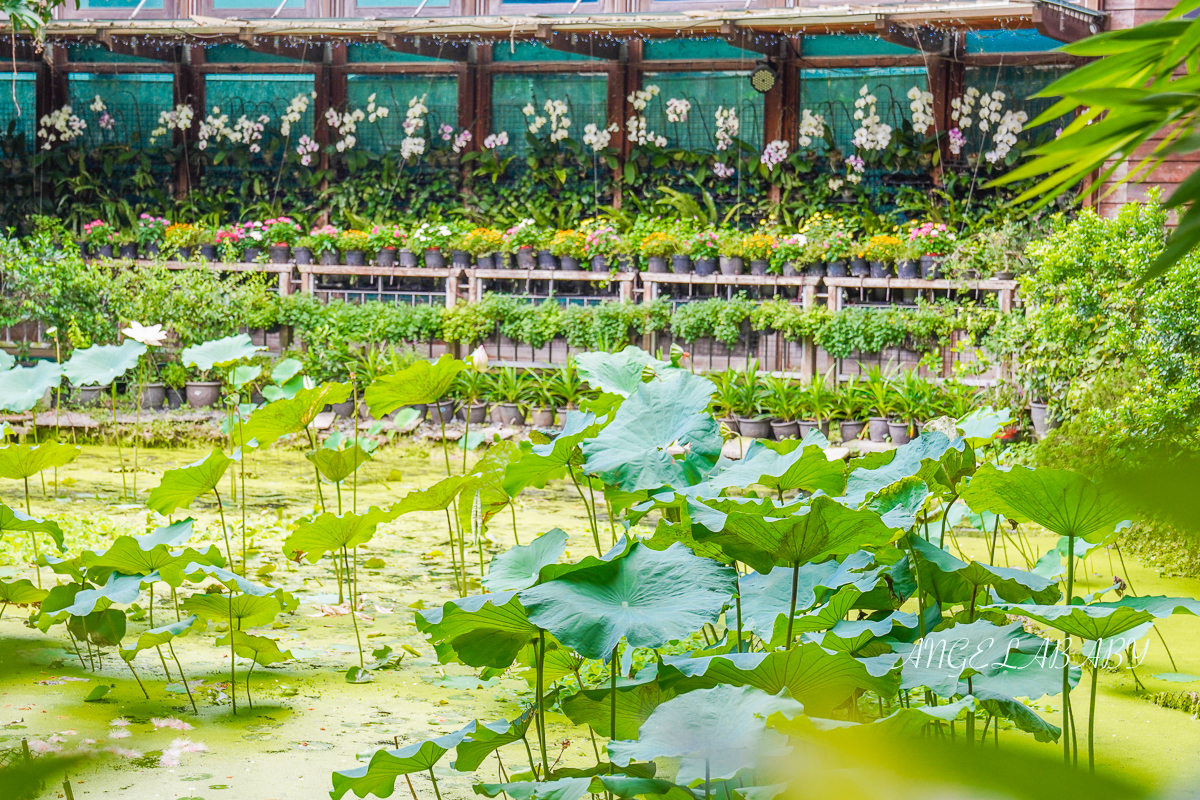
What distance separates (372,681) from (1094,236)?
4548 mm

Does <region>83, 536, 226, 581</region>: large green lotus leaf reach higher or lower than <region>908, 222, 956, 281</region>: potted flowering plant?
lower

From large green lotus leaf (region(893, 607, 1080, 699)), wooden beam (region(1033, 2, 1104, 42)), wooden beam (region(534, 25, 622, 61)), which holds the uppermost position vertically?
wooden beam (region(534, 25, 622, 61))

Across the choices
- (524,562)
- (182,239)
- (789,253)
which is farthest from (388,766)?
(182,239)

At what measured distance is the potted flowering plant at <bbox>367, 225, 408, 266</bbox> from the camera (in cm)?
1062

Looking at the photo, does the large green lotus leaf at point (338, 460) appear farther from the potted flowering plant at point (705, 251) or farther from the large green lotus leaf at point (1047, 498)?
the potted flowering plant at point (705, 251)

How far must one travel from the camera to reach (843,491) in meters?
2.87

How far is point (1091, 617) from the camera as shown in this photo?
81.0 inches

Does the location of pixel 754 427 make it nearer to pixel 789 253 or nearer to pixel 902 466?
pixel 789 253

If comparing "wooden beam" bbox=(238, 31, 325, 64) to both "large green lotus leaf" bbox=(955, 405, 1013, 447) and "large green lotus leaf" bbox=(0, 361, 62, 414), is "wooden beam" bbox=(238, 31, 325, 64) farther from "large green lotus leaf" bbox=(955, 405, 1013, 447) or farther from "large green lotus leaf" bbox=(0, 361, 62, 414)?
"large green lotus leaf" bbox=(955, 405, 1013, 447)

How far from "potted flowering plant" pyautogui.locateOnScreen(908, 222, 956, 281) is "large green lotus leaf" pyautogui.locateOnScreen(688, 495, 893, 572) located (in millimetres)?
7250

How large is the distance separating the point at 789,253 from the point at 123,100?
8.38 meters

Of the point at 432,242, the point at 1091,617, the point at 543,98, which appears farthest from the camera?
the point at 543,98

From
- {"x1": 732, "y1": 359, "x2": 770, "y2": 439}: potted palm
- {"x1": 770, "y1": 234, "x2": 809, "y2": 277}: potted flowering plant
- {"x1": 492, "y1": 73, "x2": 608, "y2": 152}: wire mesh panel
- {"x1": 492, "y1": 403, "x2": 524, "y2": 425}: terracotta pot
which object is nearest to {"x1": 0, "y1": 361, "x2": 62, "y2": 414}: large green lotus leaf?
{"x1": 492, "y1": 403, "x2": 524, "y2": 425}: terracotta pot

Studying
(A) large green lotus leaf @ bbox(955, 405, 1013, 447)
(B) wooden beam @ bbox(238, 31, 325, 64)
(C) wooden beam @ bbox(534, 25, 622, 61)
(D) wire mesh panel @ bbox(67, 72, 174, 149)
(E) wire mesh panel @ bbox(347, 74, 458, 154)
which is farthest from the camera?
(D) wire mesh panel @ bbox(67, 72, 174, 149)
